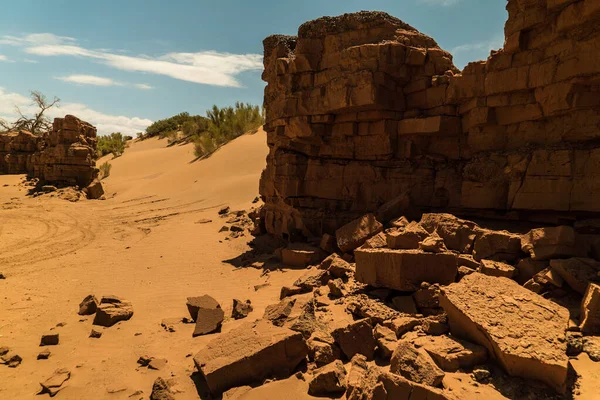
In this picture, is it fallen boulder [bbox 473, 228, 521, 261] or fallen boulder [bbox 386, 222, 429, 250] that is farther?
fallen boulder [bbox 386, 222, 429, 250]

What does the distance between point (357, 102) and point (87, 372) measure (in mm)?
5444

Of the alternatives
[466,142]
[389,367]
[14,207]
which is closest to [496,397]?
[389,367]

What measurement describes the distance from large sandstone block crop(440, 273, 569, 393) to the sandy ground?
2.57 m

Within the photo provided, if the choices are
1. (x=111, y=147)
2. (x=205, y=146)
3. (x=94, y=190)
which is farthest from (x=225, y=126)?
(x=111, y=147)

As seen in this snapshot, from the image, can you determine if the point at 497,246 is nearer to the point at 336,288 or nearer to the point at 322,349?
the point at 336,288

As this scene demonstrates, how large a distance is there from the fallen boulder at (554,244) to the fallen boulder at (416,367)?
81.5 inches

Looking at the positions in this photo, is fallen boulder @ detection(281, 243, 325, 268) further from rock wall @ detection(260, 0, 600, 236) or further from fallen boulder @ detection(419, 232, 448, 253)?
fallen boulder @ detection(419, 232, 448, 253)

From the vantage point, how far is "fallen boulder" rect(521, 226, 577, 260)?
13.1ft

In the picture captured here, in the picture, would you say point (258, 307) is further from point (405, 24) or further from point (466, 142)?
point (405, 24)

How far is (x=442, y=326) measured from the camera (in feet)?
11.5

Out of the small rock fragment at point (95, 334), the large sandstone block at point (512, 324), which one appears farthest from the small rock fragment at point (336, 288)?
the small rock fragment at point (95, 334)

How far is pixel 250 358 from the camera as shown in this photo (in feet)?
10.6

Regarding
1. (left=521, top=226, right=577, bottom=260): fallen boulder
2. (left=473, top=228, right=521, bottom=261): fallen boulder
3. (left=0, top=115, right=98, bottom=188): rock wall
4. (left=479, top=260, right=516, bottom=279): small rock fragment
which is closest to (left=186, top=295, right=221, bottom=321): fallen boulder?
(left=479, top=260, right=516, bottom=279): small rock fragment

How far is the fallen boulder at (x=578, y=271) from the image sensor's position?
3.58m
